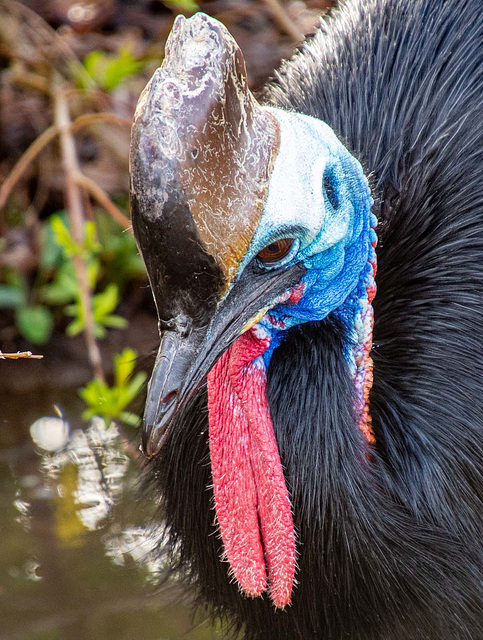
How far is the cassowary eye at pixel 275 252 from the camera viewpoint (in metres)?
1.45

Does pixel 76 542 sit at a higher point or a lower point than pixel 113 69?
lower

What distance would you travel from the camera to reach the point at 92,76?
3.15 metres

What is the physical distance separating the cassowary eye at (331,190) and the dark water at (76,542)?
86 centimetres

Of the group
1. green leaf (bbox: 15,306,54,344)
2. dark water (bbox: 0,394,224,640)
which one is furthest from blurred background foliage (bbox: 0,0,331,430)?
dark water (bbox: 0,394,224,640)

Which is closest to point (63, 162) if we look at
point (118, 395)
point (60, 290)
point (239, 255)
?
point (60, 290)

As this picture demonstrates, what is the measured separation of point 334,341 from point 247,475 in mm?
249

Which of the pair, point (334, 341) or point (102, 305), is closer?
point (334, 341)

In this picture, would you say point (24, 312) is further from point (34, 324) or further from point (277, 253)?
point (277, 253)

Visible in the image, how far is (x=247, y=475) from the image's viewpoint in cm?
163

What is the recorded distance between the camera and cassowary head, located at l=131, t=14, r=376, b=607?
1295 mm

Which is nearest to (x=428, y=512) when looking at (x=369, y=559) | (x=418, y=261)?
(x=369, y=559)

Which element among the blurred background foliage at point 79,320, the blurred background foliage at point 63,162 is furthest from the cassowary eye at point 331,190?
the blurred background foliage at point 63,162

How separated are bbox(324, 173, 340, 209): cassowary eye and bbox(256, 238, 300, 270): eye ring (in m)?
0.10

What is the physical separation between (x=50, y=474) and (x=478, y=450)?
1558 mm
